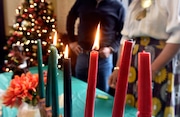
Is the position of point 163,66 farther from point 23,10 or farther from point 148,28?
point 23,10

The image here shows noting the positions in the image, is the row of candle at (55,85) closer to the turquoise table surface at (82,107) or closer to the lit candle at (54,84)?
the lit candle at (54,84)

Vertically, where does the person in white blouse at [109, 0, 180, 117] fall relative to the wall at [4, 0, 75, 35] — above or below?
below

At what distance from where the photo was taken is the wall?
3.39 m

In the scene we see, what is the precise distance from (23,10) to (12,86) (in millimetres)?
2707

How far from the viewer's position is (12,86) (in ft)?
2.40

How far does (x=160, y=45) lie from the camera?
1193 mm

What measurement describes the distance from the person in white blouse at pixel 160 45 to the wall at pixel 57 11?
214 centimetres

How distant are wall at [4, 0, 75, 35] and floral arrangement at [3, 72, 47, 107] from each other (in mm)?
2604

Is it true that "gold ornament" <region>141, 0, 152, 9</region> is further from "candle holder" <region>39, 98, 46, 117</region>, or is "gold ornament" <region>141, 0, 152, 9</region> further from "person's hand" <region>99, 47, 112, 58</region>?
"candle holder" <region>39, 98, 46, 117</region>

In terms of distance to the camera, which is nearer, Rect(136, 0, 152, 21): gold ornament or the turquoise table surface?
the turquoise table surface

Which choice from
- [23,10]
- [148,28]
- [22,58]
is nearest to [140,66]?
[148,28]

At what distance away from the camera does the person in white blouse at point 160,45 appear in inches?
43.6

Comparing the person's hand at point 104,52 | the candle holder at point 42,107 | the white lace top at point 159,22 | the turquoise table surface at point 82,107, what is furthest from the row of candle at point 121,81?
the person's hand at point 104,52

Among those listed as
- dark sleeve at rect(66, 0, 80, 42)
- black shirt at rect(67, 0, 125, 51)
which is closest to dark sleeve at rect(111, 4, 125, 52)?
black shirt at rect(67, 0, 125, 51)
